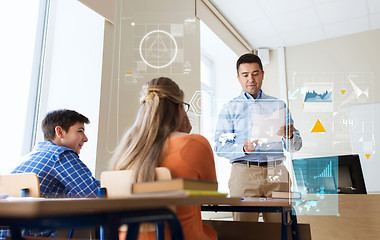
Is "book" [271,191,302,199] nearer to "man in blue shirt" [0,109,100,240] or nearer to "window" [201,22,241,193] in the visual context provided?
"man in blue shirt" [0,109,100,240]

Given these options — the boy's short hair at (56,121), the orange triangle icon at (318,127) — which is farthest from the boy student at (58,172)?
the orange triangle icon at (318,127)

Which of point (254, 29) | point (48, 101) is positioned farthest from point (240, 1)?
point (48, 101)

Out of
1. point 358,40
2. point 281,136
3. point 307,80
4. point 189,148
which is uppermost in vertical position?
point 358,40

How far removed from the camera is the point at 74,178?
1526 millimetres

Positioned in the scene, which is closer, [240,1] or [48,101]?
[48,101]

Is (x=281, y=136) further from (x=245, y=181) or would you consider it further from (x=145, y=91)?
(x=145, y=91)

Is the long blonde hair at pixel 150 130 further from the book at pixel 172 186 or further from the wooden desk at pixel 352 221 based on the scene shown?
the wooden desk at pixel 352 221

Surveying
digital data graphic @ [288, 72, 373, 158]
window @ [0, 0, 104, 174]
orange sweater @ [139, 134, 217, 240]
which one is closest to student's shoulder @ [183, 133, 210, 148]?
orange sweater @ [139, 134, 217, 240]

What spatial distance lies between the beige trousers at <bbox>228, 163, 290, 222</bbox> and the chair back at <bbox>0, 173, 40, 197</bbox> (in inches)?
46.4

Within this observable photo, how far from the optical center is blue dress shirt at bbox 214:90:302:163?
205cm

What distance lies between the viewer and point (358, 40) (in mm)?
4367

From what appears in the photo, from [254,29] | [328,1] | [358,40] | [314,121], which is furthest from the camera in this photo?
[254,29]

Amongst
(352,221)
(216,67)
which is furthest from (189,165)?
(216,67)

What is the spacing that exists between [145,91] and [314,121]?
148cm
